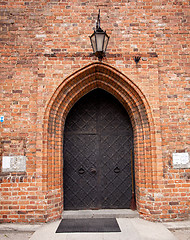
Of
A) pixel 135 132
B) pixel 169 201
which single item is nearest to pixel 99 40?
pixel 135 132

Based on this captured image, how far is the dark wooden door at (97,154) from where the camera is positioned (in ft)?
15.8

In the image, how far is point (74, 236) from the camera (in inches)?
139

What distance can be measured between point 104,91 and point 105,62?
85 centimetres

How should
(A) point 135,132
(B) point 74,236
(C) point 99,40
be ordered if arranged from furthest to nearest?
(A) point 135,132 < (C) point 99,40 < (B) point 74,236

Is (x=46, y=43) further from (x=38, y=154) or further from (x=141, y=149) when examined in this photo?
(x=141, y=149)

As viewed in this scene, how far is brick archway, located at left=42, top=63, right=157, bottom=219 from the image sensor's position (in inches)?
168

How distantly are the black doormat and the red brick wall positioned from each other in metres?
0.37

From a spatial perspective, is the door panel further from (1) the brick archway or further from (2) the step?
(1) the brick archway

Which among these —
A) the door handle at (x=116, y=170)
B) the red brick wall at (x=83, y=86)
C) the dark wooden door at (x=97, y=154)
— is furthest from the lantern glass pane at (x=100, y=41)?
the door handle at (x=116, y=170)

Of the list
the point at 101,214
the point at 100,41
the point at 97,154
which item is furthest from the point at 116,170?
the point at 100,41

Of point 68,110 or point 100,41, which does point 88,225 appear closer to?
point 68,110

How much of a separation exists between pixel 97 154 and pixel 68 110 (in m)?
1.26

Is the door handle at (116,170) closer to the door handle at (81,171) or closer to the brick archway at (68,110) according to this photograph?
the brick archway at (68,110)

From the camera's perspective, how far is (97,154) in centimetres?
491
